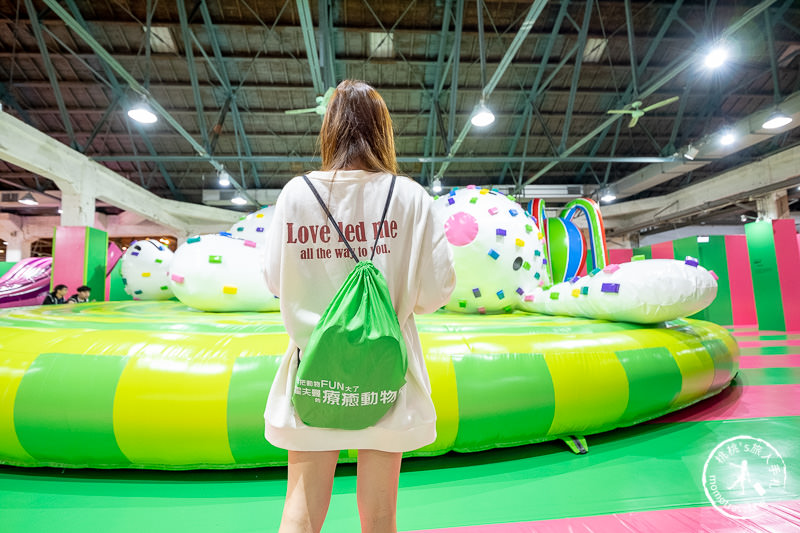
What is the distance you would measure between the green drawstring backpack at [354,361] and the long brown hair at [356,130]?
225mm

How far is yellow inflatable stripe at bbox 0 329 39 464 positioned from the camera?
4.48 feet

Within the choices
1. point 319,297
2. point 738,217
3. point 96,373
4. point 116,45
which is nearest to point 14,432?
point 96,373

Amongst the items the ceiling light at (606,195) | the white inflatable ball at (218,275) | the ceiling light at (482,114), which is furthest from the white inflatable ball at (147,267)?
the ceiling light at (606,195)

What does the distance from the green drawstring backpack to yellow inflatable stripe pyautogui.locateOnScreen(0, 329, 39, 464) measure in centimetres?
145

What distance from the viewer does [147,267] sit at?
3.62 meters

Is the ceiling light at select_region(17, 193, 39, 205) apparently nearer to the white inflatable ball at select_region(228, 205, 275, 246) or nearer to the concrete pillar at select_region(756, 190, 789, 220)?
the white inflatable ball at select_region(228, 205, 275, 246)

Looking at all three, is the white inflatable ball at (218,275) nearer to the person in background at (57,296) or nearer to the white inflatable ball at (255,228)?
the white inflatable ball at (255,228)

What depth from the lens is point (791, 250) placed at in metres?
5.70

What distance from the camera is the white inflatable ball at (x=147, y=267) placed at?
3.62m

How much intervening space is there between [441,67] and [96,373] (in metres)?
7.12

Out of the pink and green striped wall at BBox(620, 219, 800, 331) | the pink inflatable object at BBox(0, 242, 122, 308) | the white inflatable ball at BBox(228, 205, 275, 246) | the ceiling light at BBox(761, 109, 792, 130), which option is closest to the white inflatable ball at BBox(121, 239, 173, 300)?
the white inflatable ball at BBox(228, 205, 275, 246)

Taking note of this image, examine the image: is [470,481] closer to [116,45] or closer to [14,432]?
[14,432]

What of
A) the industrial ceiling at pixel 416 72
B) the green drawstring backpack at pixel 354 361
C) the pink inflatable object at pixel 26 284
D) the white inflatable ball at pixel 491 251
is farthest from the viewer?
the industrial ceiling at pixel 416 72

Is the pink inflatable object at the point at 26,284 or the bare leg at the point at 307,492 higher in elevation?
the pink inflatable object at the point at 26,284
